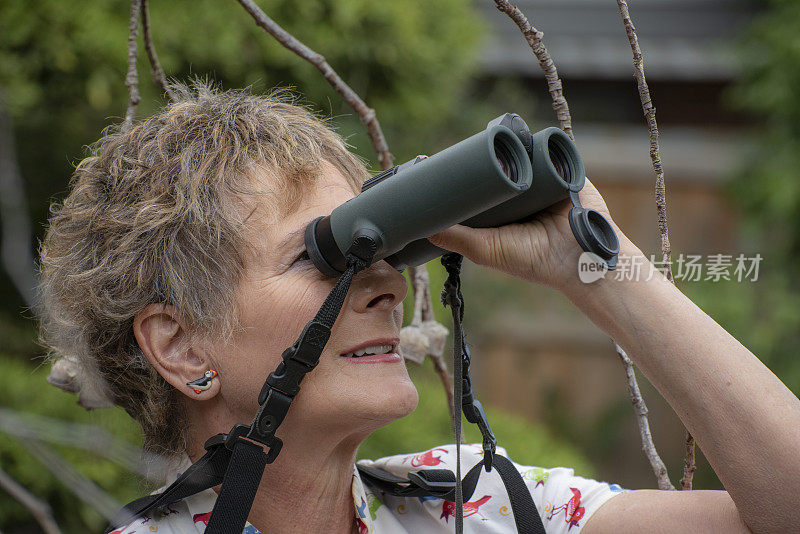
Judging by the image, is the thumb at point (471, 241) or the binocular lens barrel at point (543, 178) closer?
the binocular lens barrel at point (543, 178)

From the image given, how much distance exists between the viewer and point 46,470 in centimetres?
287

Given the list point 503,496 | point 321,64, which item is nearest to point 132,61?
point 321,64

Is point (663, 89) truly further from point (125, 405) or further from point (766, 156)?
point (125, 405)

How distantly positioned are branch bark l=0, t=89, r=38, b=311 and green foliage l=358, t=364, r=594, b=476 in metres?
1.42

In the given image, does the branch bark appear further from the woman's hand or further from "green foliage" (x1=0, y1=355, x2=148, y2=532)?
the woman's hand

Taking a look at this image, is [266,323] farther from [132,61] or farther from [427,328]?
Result: [132,61]

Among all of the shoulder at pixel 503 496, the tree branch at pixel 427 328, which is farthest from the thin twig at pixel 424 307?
the shoulder at pixel 503 496

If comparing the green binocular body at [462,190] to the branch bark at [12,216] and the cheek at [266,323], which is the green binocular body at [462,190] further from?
the branch bark at [12,216]

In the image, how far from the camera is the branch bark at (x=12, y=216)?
2930mm

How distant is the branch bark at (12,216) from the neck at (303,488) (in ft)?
6.35

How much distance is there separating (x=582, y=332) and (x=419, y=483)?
16.0 ft

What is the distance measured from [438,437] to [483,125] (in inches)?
103

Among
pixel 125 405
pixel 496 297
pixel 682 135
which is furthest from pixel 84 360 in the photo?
pixel 682 135

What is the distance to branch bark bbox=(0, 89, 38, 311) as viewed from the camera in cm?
293
